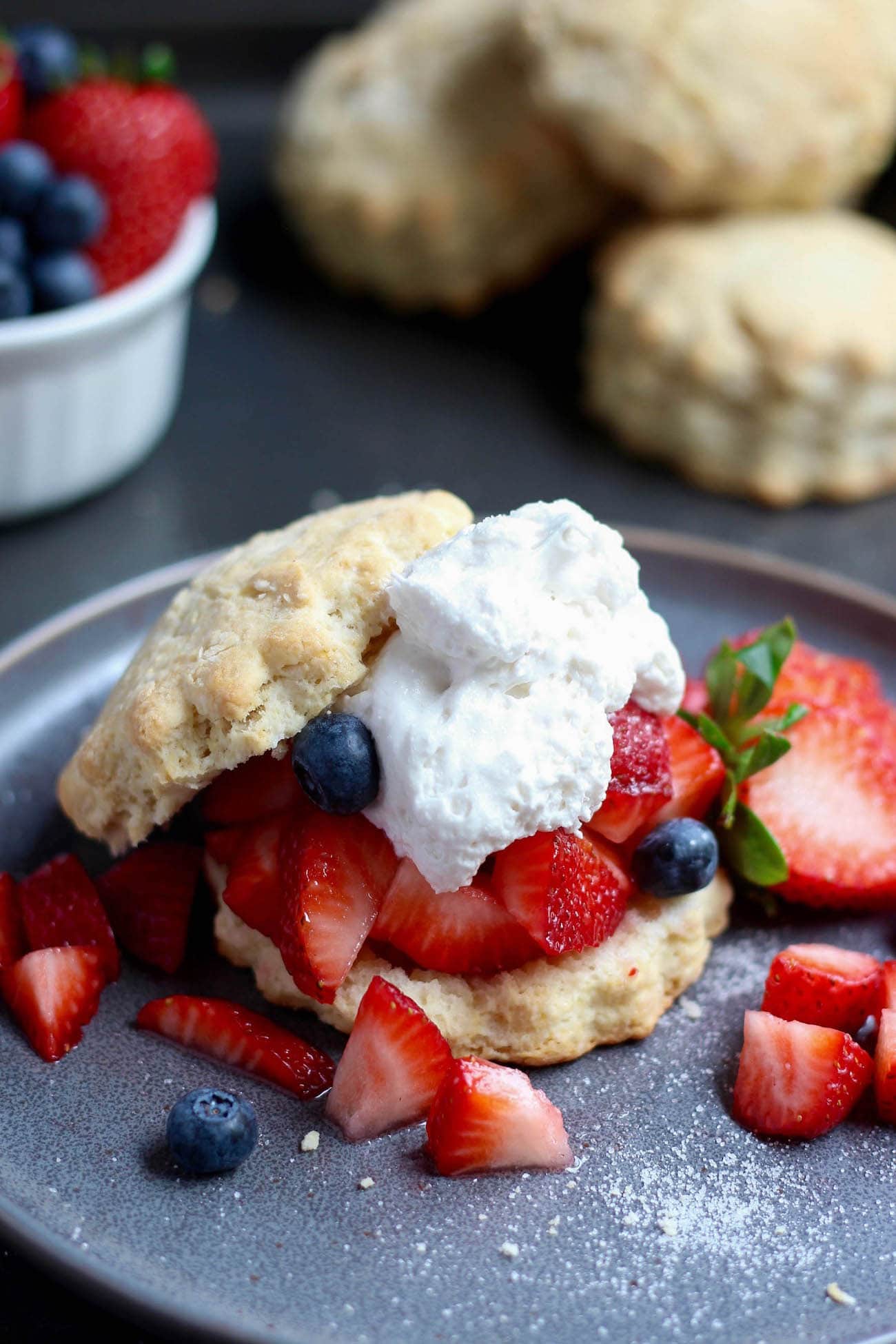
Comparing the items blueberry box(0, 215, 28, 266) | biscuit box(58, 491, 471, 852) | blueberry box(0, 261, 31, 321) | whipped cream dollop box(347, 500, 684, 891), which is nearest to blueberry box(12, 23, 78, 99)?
blueberry box(0, 215, 28, 266)

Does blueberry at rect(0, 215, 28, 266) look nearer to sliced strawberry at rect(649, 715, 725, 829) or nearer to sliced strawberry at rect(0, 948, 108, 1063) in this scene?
sliced strawberry at rect(0, 948, 108, 1063)

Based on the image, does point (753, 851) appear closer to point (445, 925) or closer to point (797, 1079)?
point (797, 1079)

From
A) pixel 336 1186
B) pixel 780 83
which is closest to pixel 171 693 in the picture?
pixel 336 1186

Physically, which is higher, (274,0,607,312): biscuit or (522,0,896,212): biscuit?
(522,0,896,212): biscuit

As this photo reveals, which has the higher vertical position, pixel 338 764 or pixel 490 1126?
pixel 338 764

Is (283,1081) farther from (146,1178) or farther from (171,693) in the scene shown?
(171,693)

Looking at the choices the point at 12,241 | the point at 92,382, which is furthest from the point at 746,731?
the point at 12,241
